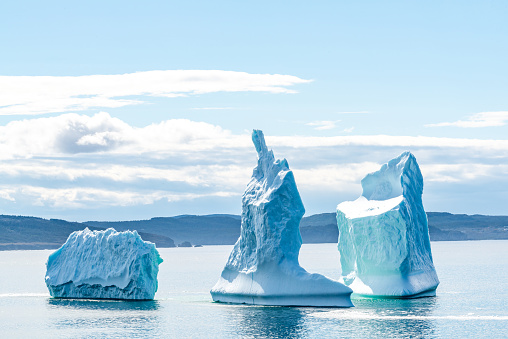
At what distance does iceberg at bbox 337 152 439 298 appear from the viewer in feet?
143

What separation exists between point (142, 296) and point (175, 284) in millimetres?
22013

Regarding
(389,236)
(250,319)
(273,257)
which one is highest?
(389,236)

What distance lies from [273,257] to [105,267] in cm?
1025

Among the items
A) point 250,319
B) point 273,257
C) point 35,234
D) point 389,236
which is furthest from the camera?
point 35,234

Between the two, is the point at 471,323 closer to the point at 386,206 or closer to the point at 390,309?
the point at 390,309

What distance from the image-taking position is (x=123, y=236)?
44.3 metres

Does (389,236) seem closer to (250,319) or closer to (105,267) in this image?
(250,319)

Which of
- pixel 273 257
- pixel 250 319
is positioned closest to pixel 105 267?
pixel 273 257

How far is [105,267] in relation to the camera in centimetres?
4416

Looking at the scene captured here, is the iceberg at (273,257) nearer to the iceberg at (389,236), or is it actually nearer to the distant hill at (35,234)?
the iceberg at (389,236)

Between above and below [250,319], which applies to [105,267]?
above

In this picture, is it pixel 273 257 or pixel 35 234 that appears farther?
pixel 35 234

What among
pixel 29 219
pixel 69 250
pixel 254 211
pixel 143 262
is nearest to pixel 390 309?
pixel 254 211

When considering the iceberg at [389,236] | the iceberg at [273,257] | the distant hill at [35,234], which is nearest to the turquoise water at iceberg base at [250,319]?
the iceberg at [273,257]
